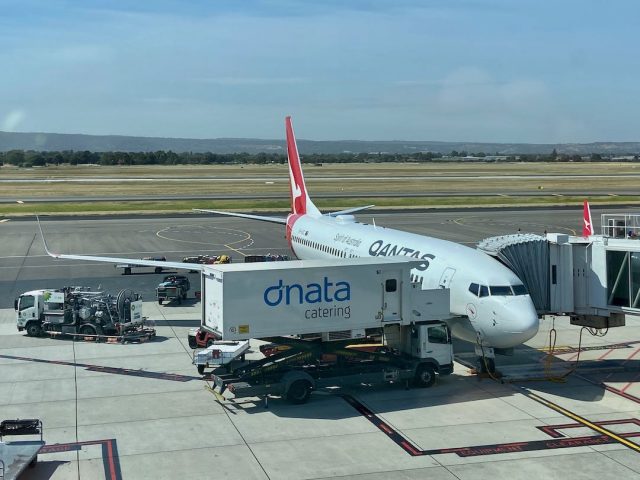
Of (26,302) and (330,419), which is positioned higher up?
(26,302)

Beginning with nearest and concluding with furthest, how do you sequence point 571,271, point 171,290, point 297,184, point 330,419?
point 330,419 < point 571,271 < point 171,290 < point 297,184

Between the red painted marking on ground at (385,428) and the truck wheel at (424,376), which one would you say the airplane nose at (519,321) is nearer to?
the truck wheel at (424,376)

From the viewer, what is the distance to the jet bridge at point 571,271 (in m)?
28.4

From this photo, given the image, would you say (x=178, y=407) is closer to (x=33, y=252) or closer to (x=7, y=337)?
(x=7, y=337)

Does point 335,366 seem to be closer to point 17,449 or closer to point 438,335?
point 438,335

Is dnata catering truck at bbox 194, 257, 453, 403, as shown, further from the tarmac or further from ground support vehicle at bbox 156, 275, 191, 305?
ground support vehicle at bbox 156, 275, 191, 305

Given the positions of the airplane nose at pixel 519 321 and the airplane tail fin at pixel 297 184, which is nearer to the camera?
the airplane nose at pixel 519 321

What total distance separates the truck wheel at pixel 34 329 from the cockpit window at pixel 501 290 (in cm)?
2029

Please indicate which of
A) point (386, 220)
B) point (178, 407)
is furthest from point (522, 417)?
point (386, 220)

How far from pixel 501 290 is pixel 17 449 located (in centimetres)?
1593

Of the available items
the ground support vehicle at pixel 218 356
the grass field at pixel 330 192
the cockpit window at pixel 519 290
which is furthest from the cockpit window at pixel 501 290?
the grass field at pixel 330 192

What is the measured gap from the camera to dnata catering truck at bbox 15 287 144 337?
35.0 metres

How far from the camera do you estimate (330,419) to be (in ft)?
77.6

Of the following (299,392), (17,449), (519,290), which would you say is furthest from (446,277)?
(17,449)
